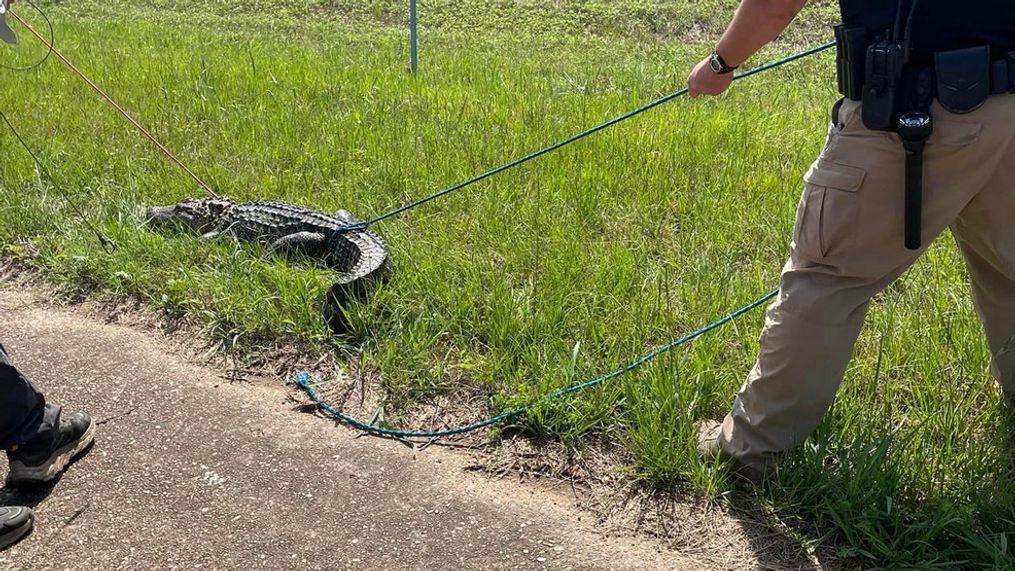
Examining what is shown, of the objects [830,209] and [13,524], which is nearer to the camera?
[830,209]

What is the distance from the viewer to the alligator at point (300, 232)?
345 cm

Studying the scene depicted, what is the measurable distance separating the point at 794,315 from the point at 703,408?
2.19ft

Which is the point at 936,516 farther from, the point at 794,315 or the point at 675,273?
the point at 675,273

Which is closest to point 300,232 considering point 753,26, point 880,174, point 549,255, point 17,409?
point 549,255

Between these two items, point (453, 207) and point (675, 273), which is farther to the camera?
point (453, 207)

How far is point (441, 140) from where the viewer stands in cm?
510

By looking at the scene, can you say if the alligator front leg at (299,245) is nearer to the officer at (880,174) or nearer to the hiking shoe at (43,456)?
the hiking shoe at (43,456)

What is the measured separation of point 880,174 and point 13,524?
8.09 feet

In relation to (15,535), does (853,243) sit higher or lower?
higher

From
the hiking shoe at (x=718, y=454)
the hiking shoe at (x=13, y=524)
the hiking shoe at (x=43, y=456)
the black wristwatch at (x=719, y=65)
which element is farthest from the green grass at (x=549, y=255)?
the hiking shoe at (x=13, y=524)

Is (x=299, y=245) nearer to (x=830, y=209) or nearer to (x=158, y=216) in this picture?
(x=158, y=216)

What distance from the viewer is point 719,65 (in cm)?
238

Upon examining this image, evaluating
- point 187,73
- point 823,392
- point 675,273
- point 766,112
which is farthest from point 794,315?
point 187,73

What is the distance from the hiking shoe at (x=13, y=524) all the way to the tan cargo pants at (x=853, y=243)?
6.67 feet
